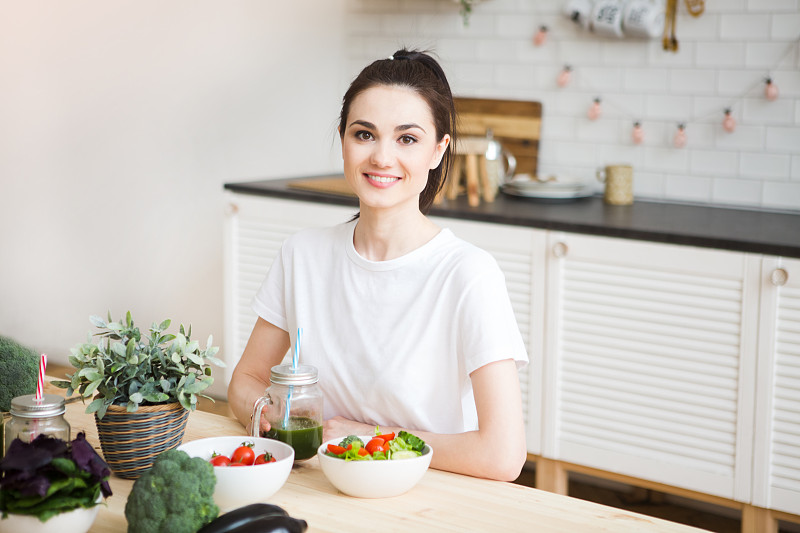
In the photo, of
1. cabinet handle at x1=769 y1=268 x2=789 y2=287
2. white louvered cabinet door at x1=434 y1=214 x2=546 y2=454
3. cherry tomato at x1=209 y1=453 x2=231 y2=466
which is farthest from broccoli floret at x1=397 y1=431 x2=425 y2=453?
white louvered cabinet door at x1=434 y1=214 x2=546 y2=454

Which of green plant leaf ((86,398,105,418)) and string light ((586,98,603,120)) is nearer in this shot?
green plant leaf ((86,398,105,418))

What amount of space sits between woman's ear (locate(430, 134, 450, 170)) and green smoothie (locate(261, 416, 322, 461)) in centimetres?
63

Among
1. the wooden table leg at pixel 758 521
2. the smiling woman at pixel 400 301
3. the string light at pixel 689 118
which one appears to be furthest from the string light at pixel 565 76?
the smiling woman at pixel 400 301

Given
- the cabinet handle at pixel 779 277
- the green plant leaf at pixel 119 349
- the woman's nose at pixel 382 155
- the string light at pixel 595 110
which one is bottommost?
the green plant leaf at pixel 119 349

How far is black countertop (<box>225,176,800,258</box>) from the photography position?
274 centimetres

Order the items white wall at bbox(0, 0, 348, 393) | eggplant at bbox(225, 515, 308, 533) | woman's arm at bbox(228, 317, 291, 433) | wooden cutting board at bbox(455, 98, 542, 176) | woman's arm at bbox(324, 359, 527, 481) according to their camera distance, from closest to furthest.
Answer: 1. eggplant at bbox(225, 515, 308, 533)
2. woman's arm at bbox(324, 359, 527, 481)
3. woman's arm at bbox(228, 317, 291, 433)
4. wooden cutting board at bbox(455, 98, 542, 176)
5. white wall at bbox(0, 0, 348, 393)

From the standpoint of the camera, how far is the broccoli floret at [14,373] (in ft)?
5.27

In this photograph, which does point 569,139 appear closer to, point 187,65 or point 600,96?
point 600,96

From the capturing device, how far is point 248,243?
3.75 meters

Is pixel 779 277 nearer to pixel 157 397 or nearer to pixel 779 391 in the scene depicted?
pixel 779 391

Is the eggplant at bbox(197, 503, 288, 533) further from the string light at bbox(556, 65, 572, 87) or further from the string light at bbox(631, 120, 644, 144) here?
the string light at bbox(556, 65, 572, 87)

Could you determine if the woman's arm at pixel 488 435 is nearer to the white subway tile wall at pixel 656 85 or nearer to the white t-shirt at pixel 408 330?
the white t-shirt at pixel 408 330

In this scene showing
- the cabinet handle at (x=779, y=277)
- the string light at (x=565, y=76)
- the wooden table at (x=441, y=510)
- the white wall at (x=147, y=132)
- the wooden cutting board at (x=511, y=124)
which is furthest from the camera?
the white wall at (x=147, y=132)

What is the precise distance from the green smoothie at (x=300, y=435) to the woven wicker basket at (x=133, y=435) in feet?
0.56
